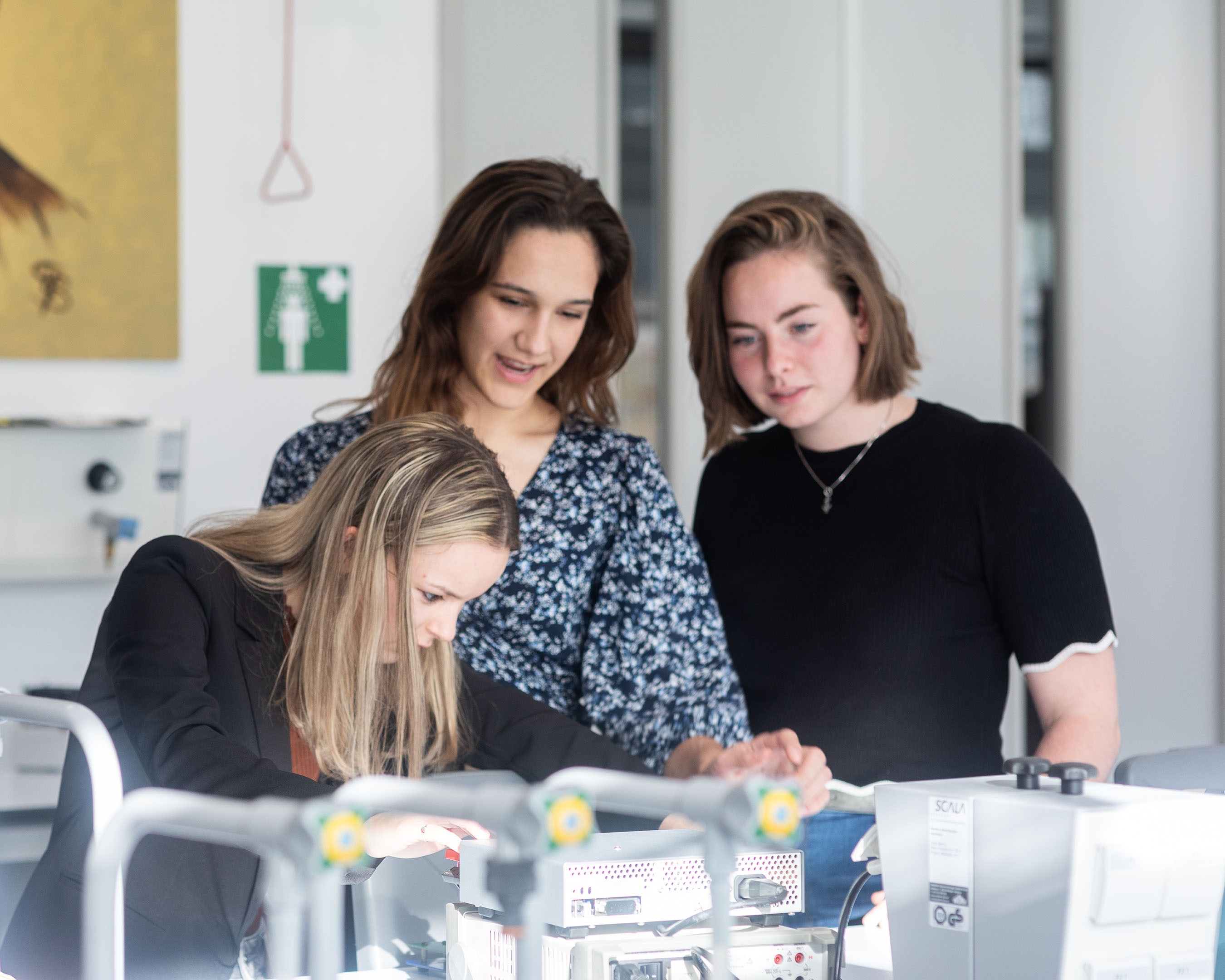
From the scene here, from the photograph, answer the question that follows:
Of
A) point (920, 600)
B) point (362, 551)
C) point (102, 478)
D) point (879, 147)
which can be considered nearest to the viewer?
point (362, 551)

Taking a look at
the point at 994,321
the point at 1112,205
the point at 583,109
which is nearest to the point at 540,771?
the point at 583,109

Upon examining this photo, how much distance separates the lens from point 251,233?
9.31 ft

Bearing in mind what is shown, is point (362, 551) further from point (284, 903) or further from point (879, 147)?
point (879, 147)

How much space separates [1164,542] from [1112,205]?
0.84 m

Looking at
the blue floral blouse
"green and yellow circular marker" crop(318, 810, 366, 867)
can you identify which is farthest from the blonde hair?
"green and yellow circular marker" crop(318, 810, 366, 867)

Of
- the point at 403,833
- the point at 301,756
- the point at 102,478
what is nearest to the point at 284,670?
the point at 301,756

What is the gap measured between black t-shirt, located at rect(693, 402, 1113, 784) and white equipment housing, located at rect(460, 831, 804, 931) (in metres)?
0.61

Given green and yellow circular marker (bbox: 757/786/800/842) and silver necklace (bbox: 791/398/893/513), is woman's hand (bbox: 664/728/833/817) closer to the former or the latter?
silver necklace (bbox: 791/398/893/513)

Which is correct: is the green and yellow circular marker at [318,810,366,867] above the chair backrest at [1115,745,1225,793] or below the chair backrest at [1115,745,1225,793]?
above

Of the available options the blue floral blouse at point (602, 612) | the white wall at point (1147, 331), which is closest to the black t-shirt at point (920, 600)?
the blue floral blouse at point (602, 612)

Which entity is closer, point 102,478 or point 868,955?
point 868,955

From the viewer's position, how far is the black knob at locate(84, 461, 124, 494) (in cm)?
270

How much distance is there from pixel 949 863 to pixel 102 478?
2.01 meters

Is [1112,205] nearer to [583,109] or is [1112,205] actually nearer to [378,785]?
[583,109]
